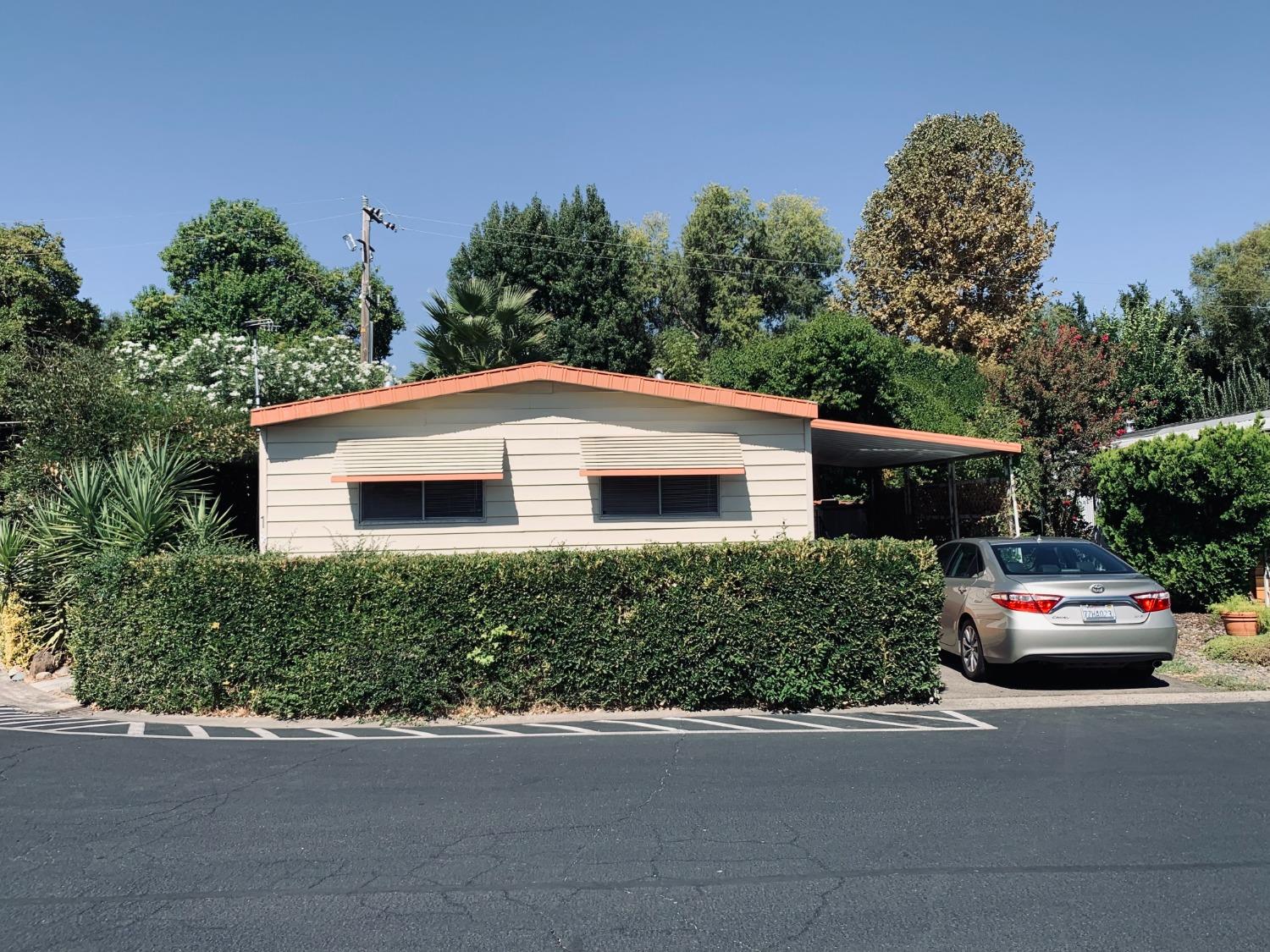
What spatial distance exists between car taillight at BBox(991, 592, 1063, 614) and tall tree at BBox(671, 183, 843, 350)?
3182 cm

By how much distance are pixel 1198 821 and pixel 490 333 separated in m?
17.1

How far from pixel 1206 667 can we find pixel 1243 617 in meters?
1.58

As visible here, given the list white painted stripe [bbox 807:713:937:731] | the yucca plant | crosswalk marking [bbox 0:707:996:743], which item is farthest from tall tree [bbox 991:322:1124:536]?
the yucca plant

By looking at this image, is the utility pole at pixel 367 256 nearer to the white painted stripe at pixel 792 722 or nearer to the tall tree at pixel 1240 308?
the white painted stripe at pixel 792 722

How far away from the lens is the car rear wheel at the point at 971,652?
1062 centimetres

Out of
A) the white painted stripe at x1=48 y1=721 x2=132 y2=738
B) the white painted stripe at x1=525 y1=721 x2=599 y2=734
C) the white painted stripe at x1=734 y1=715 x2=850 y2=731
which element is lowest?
the white painted stripe at x1=734 y1=715 x2=850 y2=731

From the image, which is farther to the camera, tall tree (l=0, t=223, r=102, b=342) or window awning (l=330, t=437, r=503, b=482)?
tall tree (l=0, t=223, r=102, b=342)

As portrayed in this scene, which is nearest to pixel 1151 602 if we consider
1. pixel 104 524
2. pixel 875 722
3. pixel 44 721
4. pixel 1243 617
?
pixel 875 722

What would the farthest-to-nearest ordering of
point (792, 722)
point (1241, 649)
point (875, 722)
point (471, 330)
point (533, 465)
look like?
point (471, 330), point (533, 465), point (1241, 649), point (792, 722), point (875, 722)

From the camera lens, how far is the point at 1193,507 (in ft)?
45.9

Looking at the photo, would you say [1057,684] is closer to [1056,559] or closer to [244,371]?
[1056,559]

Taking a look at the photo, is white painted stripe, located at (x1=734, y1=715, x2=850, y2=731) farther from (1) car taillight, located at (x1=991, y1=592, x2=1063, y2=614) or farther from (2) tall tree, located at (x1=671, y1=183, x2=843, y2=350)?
(2) tall tree, located at (x1=671, y1=183, x2=843, y2=350)

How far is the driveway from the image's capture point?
1009cm

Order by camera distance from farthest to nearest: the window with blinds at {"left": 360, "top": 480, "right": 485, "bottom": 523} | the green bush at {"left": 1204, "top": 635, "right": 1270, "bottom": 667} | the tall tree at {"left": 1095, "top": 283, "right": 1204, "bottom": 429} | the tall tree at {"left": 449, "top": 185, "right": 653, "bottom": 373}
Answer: the tall tree at {"left": 449, "top": 185, "right": 653, "bottom": 373}
the tall tree at {"left": 1095, "top": 283, "right": 1204, "bottom": 429}
the window with blinds at {"left": 360, "top": 480, "right": 485, "bottom": 523}
the green bush at {"left": 1204, "top": 635, "right": 1270, "bottom": 667}
